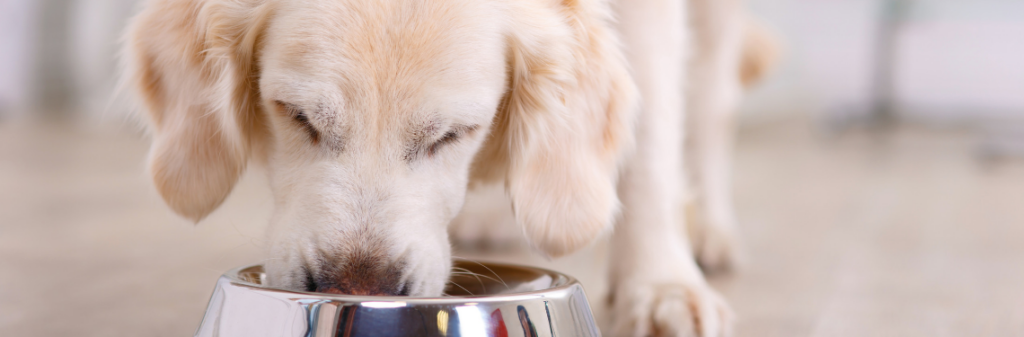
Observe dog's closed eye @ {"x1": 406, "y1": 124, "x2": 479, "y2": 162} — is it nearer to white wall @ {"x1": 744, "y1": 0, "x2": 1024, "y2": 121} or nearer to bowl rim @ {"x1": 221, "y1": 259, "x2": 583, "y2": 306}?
bowl rim @ {"x1": 221, "y1": 259, "x2": 583, "y2": 306}

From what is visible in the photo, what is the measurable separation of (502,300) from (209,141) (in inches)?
22.3

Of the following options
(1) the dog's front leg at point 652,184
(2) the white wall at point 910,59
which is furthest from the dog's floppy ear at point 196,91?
(2) the white wall at point 910,59

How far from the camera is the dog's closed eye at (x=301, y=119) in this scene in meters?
1.07

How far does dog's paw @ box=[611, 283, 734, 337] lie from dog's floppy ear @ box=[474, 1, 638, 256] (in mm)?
153

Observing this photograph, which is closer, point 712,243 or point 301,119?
point 301,119

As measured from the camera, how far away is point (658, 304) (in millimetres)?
1319

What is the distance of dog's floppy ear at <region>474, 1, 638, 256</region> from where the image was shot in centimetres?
122

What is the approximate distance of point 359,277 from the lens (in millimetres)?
970

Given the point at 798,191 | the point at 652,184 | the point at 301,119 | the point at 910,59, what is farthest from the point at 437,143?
the point at 910,59

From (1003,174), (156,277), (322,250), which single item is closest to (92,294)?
(156,277)

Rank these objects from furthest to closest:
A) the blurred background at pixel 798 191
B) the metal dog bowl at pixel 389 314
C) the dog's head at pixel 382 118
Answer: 1. the blurred background at pixel 798 191
2. the dog's head at pixel 382 118
3. the metal dog bowl at pixel 389 314

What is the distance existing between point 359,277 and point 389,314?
11 cm

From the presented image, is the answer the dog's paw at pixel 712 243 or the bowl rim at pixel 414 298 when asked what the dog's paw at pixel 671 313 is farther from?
the dog's paw at pixel 712 243

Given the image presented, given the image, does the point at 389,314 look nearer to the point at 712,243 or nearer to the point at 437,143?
the point at 437,143
